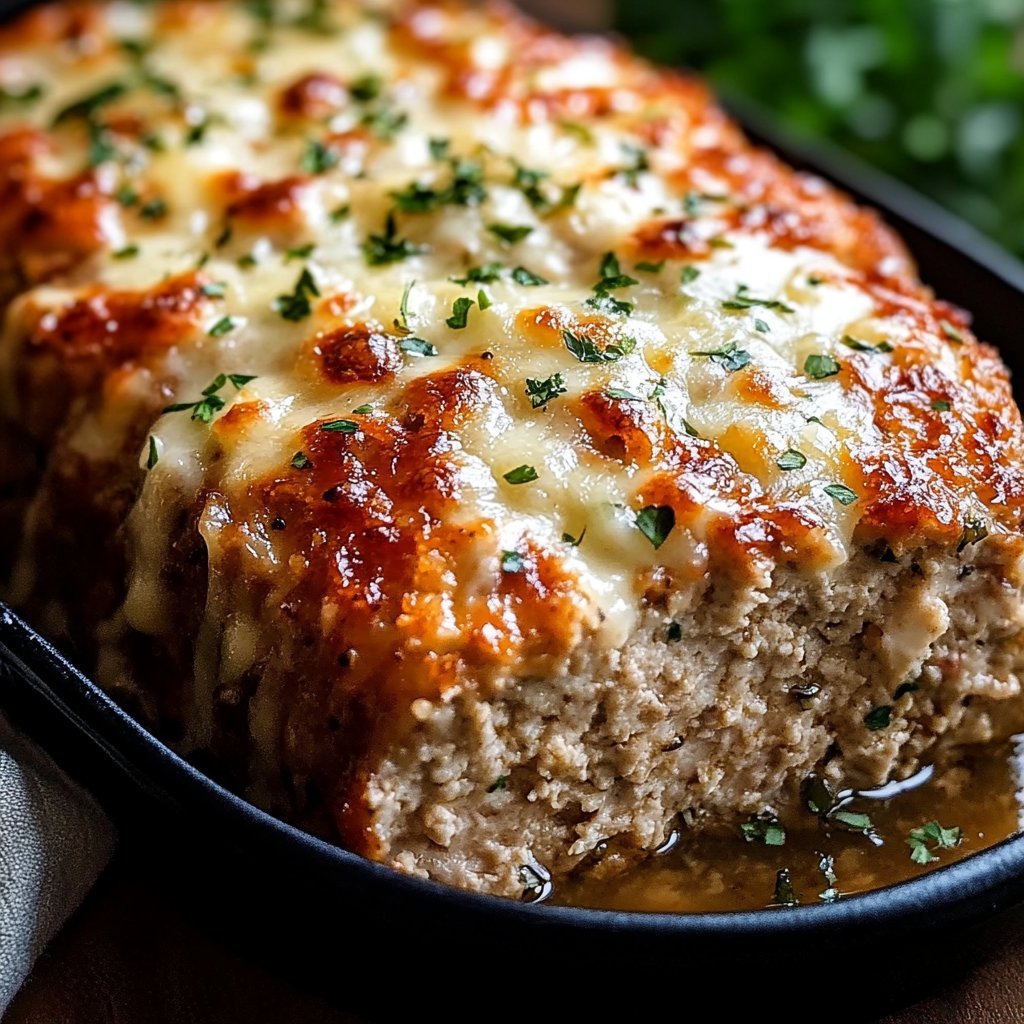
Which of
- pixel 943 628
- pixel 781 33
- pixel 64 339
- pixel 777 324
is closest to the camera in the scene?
pixel 943 628

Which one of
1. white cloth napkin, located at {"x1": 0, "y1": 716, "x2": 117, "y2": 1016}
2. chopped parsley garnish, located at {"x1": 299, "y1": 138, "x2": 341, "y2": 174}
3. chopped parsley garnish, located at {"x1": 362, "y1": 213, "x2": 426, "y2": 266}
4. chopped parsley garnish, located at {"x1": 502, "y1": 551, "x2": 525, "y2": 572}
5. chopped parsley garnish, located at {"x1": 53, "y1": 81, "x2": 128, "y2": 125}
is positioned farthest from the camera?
chopped parsley garnish, located at {"x1": 53, "y1": 81, "x2": 128, "y2": 125}

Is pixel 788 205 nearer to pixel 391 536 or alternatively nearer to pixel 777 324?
pixel 777 324

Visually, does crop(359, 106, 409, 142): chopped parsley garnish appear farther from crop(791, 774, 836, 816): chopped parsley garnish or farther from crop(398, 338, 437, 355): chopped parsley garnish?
crop(791, 774, 836, 816): chopped parsley garnish

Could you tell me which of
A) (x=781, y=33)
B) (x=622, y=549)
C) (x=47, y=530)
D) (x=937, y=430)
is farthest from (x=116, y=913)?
(x=781, y=33)

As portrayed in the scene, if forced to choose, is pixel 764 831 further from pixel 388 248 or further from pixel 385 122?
pixel 385 122

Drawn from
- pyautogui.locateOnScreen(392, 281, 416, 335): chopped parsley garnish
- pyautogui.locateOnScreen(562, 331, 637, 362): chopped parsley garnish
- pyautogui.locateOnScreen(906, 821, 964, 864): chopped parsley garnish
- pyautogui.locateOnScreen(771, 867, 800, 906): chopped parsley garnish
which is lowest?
pyautogui.locateOnScreen(771, 867, 800, 906): chopped parsley garnish

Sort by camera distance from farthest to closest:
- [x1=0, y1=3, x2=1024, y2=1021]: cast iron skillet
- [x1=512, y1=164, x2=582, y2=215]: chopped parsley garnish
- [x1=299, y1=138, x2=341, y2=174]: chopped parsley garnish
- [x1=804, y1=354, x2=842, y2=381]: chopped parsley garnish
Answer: [x1=299, y1=138, x2=341, y2=174]: chopped parsley garnish
[x1=512, y1=164, x2=582, y2=215]: chopped parsley garnish
[x1=804, y1=354, x2=842, y2=381]: chopped parsley garnish
[x1=0, y1=3, x2=1024, y2=1021]: cast iron skillet

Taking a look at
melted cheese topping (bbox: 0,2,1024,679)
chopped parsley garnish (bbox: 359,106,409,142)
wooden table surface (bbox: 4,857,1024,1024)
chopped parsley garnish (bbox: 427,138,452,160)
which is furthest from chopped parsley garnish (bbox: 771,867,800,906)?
chopped parsley garnish (bbox: 359,106,409,142)
